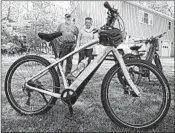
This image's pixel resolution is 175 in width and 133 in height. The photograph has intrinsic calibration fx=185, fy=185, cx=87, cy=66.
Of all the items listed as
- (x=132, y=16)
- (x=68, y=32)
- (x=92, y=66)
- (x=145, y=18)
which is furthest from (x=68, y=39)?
(x=145, y=18)

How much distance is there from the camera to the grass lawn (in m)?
1.37

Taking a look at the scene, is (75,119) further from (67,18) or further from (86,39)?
(67,18)

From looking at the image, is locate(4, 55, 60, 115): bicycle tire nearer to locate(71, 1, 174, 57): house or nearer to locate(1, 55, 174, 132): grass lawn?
locate(1, 55, 174, 132): grass lawn

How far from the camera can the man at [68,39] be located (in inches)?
56.1

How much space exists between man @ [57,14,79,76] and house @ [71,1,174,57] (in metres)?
0.08

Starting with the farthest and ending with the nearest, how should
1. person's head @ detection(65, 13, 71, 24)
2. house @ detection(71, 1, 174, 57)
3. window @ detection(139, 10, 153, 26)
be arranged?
1. window @ detection(139, 10, 153, 26)
2. house @ detection(71, 1, 174, 57)
3. person's head @ detection(65, 13, 71, 24)

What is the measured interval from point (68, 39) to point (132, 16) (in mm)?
722

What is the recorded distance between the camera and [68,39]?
1488 millimetres

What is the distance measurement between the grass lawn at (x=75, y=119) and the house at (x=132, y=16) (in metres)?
0.45

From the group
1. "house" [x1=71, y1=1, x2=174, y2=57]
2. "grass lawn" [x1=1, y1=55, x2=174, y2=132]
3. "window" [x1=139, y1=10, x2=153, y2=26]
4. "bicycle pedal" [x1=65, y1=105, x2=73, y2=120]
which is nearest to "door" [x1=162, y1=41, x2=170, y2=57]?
"house" [x1=71, y1=1, x2=174, y2=57]

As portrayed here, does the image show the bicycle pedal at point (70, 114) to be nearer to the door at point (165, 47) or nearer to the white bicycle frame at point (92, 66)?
the white bicycle frame at point (92, 66)

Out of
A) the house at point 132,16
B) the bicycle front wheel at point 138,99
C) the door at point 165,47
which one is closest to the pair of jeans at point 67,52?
the house at point 132,16

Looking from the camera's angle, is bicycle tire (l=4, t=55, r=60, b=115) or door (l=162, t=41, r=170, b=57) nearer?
bicycle tire (l=4, t=55, r=60, b=115)

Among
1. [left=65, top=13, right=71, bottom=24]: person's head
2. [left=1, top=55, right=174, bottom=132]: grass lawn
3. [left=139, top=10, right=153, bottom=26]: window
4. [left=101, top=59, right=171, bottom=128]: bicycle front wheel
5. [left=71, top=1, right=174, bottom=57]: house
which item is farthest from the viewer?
[left=139, top=10, right=153, bottom=26]: window
